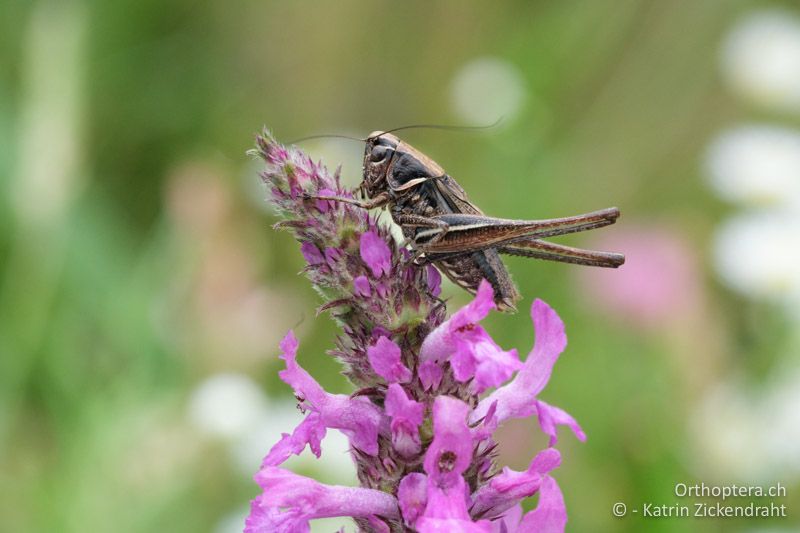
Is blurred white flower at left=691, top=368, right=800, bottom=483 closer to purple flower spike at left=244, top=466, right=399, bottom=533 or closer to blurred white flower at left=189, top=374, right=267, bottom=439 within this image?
blurred white flower at left=189, top=374, right=267, bottom=439

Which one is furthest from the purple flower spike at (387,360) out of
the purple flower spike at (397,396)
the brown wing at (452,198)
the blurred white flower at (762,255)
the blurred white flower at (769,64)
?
the blurred white flower at (769,64)

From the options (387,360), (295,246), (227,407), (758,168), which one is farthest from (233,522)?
(758,168)

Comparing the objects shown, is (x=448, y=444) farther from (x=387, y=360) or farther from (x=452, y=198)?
(x=452, y=198)

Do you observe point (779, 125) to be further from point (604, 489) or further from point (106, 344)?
point (106, 344)

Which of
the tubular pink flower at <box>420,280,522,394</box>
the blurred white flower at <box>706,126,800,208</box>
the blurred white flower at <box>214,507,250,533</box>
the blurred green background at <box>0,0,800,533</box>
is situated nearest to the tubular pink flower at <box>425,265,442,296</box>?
the tubular pink flower at <box>420,280,522,394</box>

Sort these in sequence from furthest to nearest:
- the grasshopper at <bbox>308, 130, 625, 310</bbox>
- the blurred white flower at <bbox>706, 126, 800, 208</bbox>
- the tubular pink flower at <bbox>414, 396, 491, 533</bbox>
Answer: the blurred white flower at <bbox>706, 126, 800, 208</bbox>, the grasshopper at <bbox>308, 130, 625, 310</bbox>, the tubular pink flower at <bbox>414, 396, 491, 533</bbox>

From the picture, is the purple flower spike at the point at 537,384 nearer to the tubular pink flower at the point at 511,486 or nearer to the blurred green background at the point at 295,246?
the tubular pink flower at the point at 511,486

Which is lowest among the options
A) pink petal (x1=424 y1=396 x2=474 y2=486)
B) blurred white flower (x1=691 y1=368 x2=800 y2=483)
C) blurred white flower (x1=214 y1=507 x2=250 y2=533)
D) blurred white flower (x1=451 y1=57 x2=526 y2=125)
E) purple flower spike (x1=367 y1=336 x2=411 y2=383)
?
blurred white flower (x1=691 y1=368 x2=800 y2=483)
